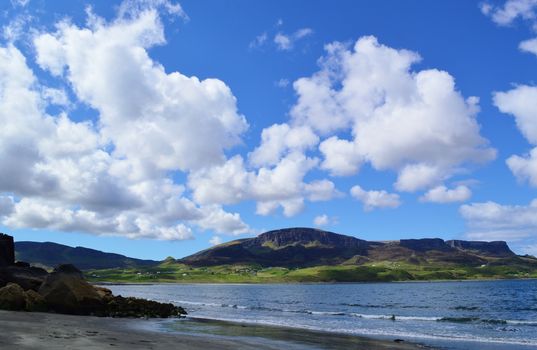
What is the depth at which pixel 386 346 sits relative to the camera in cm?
4056

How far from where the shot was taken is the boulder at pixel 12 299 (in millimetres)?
53375

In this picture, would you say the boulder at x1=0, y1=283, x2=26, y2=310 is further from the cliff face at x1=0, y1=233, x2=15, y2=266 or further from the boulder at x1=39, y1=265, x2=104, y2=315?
the cliff face at x1=0, y1=233, x2=15, y2=266

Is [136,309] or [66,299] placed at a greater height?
[66,299]

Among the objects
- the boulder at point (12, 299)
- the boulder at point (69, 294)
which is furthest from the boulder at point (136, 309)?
the boulder at point (12, 299)

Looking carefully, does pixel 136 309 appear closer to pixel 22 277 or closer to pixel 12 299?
pixel 12 299

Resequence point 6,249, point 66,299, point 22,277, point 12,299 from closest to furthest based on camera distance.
Answer: point 12,299 < point 66,299 < point 22,277 < point 6,249

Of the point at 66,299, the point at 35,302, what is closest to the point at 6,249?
the point at 35,302

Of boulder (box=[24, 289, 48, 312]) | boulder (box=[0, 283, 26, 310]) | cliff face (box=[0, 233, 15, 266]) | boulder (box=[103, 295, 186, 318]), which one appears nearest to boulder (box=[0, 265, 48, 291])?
cliff face (box=[0, 233, 15, 266])

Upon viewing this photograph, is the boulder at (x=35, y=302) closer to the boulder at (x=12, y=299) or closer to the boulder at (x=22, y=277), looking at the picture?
the boulder at (x=12, y=299)

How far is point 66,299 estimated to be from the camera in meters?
57.0

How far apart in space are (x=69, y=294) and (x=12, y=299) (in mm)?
6087

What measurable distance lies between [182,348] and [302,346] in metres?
12.3

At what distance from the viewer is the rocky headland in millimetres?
54562

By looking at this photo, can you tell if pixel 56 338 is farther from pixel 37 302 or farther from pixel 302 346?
pixel 37 302
